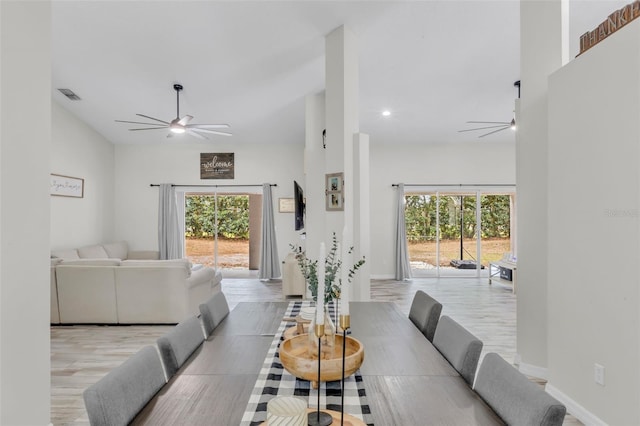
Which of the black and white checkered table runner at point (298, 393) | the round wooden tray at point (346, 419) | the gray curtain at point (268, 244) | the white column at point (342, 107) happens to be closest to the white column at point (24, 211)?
Answer: the black and white checkered table runner at point (298, 393)

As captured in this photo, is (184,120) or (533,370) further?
(184,120)

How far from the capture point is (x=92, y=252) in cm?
628

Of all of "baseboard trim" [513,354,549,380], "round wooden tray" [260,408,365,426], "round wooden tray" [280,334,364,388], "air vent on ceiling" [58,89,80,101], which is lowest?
"baseboard trim" [513,354,549,380]

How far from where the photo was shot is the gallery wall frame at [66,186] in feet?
19.5

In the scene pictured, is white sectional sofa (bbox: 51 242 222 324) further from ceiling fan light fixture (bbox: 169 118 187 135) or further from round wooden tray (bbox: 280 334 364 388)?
round wooden tray (bbox: 280 334 364 388)

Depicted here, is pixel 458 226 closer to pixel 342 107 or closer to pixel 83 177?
pixel 342 107

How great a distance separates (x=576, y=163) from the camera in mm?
2273

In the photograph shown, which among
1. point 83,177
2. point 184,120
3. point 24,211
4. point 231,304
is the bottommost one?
point 231,304

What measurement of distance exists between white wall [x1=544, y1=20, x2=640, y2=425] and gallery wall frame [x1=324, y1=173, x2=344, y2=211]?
6.77 feet

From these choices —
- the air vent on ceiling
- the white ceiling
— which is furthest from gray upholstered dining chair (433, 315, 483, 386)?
the air vent on ceiling

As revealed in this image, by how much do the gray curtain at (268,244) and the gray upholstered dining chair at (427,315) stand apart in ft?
17.6

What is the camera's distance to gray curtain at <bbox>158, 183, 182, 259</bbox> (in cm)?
741

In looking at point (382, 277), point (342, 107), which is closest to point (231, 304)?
point (342, 107)

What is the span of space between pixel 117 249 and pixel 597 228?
749 centimetres
